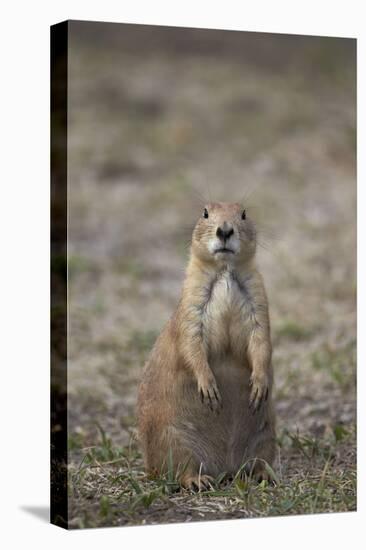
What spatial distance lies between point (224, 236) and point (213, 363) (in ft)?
3.27

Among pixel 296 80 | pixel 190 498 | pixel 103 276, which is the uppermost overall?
pixel 296 80

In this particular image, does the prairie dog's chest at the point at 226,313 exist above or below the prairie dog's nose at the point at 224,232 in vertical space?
below

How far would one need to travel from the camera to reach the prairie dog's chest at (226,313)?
8.05 meters

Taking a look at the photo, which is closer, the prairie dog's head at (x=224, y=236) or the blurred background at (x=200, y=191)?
the prairie dog's head at (x=224, y=236)

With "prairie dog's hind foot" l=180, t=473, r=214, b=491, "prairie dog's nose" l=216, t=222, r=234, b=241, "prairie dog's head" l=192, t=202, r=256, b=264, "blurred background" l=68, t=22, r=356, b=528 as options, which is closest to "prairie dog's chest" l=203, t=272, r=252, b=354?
"prairie dog's head" l=192, t=202, r=256, b=264

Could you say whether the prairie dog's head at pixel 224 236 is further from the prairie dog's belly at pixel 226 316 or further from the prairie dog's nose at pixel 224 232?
the prairie dog's belly at pixel 226 316

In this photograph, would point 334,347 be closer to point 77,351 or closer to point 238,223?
point 77,351

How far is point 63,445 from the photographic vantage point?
7.79 meters

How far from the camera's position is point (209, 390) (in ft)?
26.2

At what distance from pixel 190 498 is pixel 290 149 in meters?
11.4

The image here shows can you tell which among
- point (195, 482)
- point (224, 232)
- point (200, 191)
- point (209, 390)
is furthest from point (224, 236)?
point (200, 191)

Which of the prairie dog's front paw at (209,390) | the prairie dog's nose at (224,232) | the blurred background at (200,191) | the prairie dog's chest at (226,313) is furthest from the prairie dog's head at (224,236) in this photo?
the blurred background at (200,191)

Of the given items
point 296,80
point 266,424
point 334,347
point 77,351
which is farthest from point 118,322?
point 296,80

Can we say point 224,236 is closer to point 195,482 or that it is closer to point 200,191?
point 195,482
